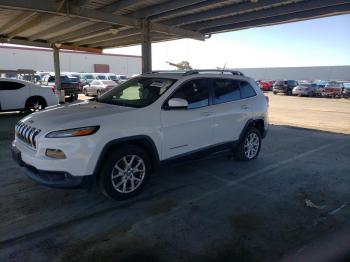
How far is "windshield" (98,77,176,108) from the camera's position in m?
4.73

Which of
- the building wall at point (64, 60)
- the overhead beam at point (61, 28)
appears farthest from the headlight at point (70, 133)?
the building wall at point (64, 60)

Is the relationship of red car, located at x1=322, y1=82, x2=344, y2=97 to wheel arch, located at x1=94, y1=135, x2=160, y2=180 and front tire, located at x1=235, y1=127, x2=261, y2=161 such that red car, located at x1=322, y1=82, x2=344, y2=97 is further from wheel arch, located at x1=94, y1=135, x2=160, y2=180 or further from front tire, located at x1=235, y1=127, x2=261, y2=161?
wheel arch, located at x1=94, y1=135, x2=160, y2=180

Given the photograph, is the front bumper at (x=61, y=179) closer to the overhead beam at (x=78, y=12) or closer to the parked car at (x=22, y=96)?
the overhead beam at (x=78, y=12)

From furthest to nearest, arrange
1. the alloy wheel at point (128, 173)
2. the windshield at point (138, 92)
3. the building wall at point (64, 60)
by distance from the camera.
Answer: the building wall at point (64, 60)
the windshield at point (138, 92)
the alloy wheel at point (128, 173)

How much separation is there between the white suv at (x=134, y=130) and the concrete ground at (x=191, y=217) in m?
0.46

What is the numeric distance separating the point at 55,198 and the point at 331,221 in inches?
144

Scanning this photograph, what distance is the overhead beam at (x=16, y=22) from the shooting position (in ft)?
35.2

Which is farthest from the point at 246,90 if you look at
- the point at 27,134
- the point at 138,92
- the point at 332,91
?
the point at 332,91

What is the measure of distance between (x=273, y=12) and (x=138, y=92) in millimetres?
6082

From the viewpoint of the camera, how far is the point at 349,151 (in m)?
7.47

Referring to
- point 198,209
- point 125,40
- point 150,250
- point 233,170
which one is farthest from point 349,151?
point 125,40

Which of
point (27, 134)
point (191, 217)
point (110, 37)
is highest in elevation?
point (110, 37)

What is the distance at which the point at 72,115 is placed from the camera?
165 inches

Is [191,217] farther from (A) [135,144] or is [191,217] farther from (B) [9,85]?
(B) [9,85]
